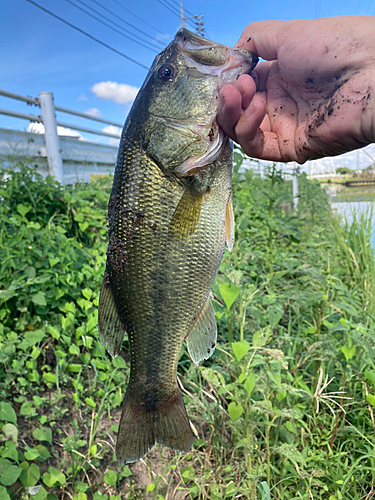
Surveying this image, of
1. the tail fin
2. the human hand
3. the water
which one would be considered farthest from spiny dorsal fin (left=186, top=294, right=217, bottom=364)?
the water

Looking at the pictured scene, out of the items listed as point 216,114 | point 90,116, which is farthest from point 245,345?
point 90,116

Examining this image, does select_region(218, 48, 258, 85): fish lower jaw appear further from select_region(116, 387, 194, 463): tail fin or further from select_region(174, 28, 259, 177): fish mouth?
select_region(116, 387, 194, 463): tail fin

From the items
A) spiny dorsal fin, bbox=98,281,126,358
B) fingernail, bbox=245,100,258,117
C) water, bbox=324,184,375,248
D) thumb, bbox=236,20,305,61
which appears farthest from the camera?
water, bbox=324,184,375,248

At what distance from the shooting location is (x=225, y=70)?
1.51m

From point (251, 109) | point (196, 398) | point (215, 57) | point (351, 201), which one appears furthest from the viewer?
point (351, 201)

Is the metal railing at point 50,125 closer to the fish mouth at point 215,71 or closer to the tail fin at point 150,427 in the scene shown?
the fish mouth at point 215,71

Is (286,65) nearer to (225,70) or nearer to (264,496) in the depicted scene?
(225,70)

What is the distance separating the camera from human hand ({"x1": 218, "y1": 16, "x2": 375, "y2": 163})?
144 centimetres

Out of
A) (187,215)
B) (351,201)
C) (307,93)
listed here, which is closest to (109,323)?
(187,215)

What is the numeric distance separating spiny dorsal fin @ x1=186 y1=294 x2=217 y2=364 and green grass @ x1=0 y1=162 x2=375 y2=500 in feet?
0.89

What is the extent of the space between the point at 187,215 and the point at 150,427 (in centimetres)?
88

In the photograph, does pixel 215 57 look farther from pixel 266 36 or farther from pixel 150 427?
pixel 150 427

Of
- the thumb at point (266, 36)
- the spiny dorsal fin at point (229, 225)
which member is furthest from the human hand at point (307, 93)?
the spiny dorsal fin at point (229, 225)

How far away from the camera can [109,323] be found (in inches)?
60.4
